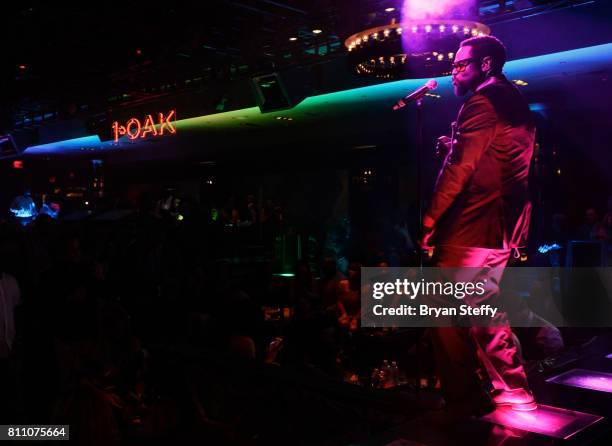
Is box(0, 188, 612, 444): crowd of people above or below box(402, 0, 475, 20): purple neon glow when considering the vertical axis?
below

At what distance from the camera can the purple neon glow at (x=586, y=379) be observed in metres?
2.83

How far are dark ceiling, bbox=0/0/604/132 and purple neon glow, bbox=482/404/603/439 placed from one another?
8.85 ft

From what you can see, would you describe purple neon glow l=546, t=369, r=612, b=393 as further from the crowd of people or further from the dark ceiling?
the dark ceiling

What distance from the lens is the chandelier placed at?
8.76ft

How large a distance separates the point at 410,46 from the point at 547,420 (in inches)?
73.2

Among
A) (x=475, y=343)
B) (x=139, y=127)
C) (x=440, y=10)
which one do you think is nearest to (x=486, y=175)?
(x=475, y=343)

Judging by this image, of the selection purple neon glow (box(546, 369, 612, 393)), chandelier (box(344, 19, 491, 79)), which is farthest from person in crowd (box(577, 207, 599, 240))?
chandelier (box(344, 19, 491, 79))

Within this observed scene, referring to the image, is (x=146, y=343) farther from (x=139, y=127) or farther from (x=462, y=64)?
(x=139, y=127)

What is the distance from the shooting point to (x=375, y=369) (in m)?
4.46

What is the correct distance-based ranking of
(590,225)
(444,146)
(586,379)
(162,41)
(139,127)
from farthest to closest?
(139,127) → (590,225) → (162,41) → (586,379) → (444,146)

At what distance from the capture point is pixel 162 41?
7.14 meters

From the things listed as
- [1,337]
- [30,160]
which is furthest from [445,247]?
[30,160]

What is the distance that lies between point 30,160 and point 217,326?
1623 centimetres

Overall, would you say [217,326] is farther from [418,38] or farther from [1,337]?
[418,38]
